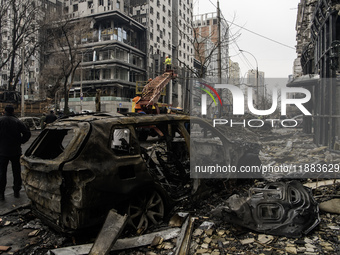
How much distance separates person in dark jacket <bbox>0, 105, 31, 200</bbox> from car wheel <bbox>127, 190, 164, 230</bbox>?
3136 mm

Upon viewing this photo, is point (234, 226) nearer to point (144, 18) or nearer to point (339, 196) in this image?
point (339, 196)

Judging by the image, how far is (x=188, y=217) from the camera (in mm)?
3652

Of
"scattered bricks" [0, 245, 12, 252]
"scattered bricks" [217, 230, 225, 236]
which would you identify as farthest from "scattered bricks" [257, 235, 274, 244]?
"scattered bricks" [0, 245, 12, 252]

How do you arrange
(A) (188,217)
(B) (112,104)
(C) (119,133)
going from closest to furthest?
(A) (188,217)
(C) (119,133)
(B) (112,104)

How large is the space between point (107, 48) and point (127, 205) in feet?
150

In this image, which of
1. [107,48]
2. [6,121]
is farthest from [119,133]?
[107,48]

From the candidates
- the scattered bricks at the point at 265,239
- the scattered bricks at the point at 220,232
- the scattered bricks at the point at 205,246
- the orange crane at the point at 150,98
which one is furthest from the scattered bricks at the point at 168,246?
the orange crane at the point at 150,98

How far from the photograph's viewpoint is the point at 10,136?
507cm

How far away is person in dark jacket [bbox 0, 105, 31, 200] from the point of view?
4.97 metres

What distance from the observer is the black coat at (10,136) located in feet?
16.4

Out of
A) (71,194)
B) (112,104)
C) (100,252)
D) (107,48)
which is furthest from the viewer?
(107,48)

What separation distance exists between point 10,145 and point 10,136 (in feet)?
0.61

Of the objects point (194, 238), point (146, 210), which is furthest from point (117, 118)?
point (194, 238)

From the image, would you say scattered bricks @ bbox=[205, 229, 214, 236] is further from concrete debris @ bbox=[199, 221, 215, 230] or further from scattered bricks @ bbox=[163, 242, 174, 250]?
scattered bricks @ bbox=[163, 242, 174, 250]
